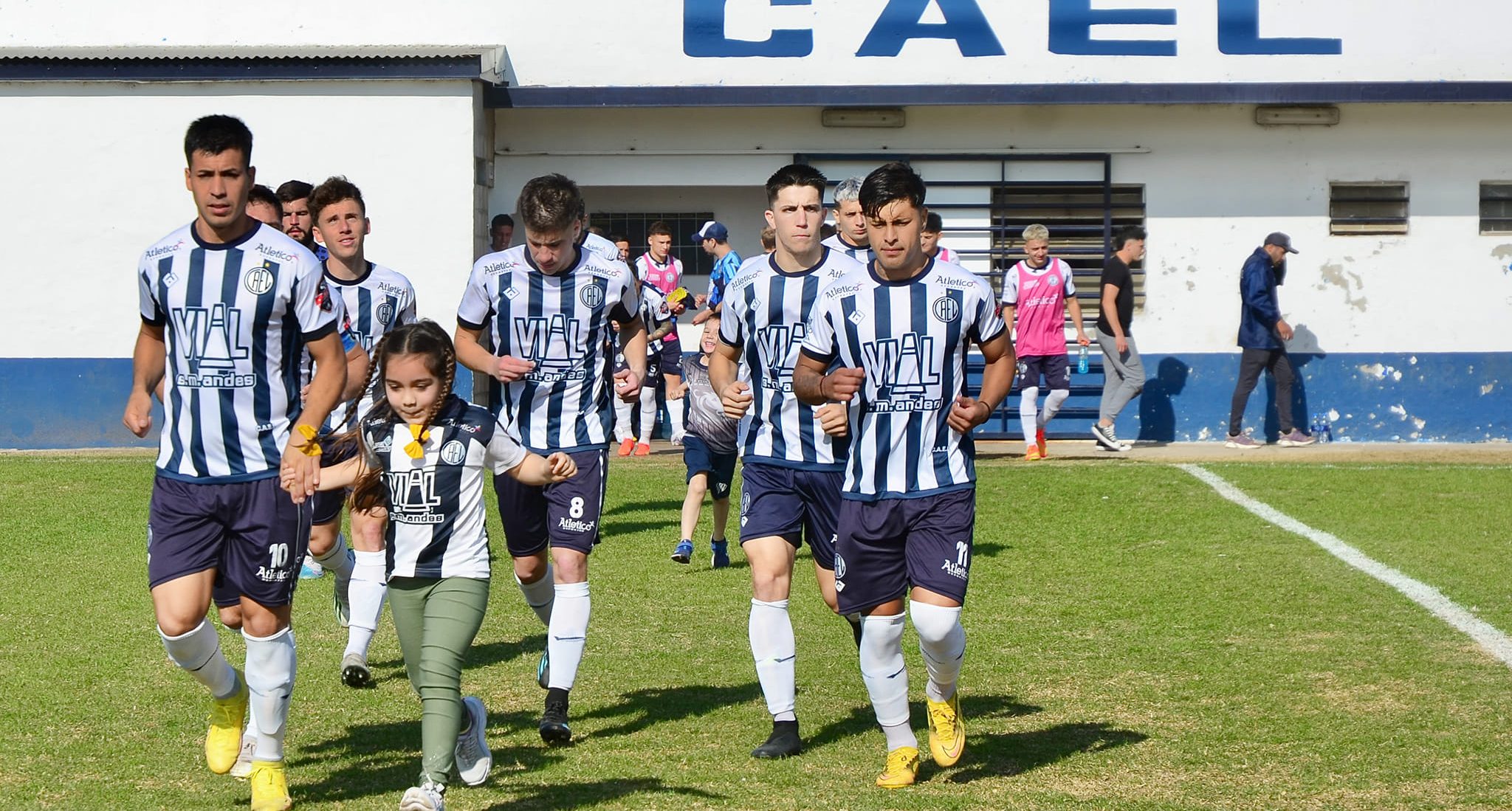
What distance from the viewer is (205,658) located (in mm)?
5656

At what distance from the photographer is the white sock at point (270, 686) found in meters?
5.49

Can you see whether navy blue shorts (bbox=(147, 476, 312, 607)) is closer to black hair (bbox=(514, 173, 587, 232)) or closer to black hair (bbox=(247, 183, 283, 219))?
black hair (bbox=(514, 173, 587, 232))

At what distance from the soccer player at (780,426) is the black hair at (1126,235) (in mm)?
10271

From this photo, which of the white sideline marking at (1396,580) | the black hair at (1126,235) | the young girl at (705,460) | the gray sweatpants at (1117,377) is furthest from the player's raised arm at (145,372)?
the black hair at (1126,235)

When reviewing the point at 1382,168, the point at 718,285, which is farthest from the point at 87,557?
the point at 1382,168

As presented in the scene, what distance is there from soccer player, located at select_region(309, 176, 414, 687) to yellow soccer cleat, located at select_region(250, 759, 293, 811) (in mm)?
1840

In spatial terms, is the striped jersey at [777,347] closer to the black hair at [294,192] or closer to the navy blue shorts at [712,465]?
the black hair at [294,192]

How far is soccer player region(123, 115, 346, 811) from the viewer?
551cm

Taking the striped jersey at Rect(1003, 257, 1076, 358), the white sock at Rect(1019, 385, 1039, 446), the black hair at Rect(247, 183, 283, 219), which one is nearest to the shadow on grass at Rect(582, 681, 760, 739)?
the black hair at Rect(247, 183, 283, 219)

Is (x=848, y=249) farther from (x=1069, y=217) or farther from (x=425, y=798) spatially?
(x=1069, y=217)

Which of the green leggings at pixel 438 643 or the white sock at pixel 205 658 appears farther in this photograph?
the white sock at pixel 205 658

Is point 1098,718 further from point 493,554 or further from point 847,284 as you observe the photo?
point 493,554

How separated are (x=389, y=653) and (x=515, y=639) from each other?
0.70m

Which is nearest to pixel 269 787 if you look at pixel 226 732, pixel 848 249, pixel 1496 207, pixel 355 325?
pixel 226 732
